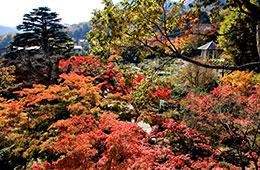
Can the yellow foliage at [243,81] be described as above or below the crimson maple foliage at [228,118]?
above

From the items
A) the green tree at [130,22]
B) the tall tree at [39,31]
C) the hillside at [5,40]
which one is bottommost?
the green tree at [130,22]

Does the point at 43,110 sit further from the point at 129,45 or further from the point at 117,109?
the point at 129,45

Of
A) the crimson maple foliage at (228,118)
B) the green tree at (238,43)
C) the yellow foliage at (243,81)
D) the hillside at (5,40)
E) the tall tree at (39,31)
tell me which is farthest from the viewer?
the hillside at (5,40)

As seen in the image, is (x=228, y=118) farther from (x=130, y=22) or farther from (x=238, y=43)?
(x=238, y=43)

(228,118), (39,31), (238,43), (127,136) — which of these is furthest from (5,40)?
(228,118)

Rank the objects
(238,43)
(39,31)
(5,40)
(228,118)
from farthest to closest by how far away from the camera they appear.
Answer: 1. (5,40)
2. (39,31)
3. (238,43)
4. (228,118)

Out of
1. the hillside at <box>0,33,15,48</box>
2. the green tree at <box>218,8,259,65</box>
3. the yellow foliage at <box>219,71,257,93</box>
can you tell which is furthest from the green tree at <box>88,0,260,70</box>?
the hillside at <box>0,33,15,48</box>

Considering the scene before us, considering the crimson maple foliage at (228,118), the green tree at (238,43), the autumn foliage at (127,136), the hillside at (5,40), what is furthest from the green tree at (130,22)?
the hillside at (5,40)

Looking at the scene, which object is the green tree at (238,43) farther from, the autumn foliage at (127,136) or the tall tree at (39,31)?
the tall tree at (39,31)

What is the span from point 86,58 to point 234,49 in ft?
34.9

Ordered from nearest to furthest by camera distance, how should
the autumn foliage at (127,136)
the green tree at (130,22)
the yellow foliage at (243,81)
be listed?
the green tree at (130,22), the autumn foliage at (127,136), the yellow foliage at (243,81)

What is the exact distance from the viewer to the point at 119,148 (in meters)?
3.26

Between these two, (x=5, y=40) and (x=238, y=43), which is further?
(x=5, y=40)

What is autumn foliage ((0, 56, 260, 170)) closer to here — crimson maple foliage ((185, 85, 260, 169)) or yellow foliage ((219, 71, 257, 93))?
crimson maple foliage ((185, 85, 260, 169))
